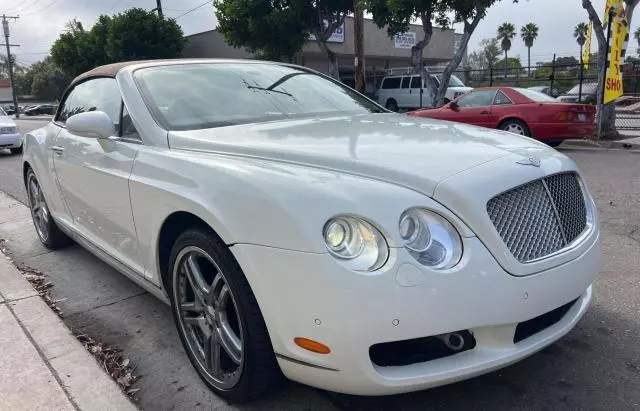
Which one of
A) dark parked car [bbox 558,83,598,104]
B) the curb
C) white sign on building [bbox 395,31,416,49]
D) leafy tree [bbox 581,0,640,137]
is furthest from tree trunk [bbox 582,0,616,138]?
white sign on building [bbox 395,31,416,49]

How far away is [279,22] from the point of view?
20875 mm

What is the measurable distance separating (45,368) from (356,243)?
1.88 meters

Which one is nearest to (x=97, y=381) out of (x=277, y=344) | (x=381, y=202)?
(x=277, y=344)

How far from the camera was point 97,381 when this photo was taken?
106 inches

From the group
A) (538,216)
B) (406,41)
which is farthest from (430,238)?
(406,41)

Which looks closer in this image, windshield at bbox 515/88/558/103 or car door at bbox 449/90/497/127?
windshield at bbox 515/88/558/103

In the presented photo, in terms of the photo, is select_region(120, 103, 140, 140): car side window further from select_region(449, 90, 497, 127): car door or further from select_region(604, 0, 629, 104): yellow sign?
select_region(604, 0, 629, 104): yellow sign

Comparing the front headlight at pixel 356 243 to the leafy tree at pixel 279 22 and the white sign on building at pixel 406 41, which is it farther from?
the white sign on building at pixel 406 41

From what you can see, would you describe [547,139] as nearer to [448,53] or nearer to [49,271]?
[49,271]

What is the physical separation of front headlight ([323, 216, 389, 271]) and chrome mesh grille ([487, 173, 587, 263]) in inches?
19.0

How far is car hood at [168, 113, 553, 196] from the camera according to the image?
2.21 metres

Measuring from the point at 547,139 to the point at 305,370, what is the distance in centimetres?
994

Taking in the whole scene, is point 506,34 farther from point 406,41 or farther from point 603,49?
point 603,49

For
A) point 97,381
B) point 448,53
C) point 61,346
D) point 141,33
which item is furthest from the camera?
point 448,53
